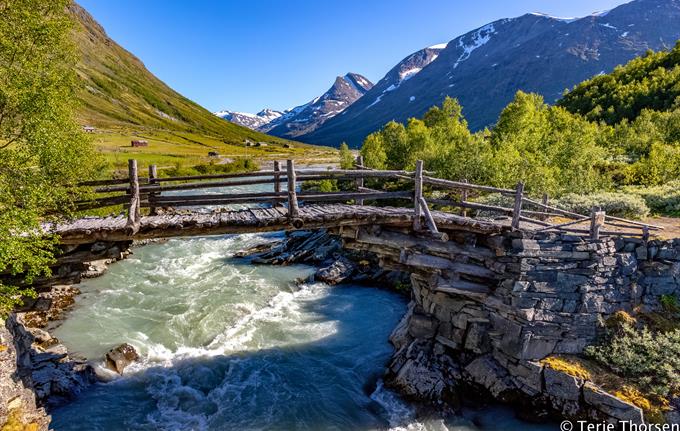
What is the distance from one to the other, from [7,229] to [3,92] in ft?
21.6

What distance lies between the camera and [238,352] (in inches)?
658

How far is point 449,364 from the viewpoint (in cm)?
1353

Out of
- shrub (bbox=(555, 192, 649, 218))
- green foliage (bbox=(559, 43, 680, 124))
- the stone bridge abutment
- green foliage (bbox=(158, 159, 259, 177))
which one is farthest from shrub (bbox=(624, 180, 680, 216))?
green foliage (bbox=(158, 159, 259, 177))

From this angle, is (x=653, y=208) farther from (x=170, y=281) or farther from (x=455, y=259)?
(x=170, y=281)

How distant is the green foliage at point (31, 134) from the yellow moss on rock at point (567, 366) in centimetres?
1411

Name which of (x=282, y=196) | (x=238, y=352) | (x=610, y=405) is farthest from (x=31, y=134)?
(x=610, y=405)

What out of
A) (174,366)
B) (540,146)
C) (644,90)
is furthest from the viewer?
(644,90)

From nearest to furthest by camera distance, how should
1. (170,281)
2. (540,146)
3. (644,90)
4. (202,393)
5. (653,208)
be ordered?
(202,393) → (653,208) → (170,281) → (540,146) → (644,90)

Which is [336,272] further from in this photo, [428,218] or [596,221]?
[596,221]

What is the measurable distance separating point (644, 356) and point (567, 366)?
223cm

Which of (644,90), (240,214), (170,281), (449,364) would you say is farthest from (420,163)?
(644,90)

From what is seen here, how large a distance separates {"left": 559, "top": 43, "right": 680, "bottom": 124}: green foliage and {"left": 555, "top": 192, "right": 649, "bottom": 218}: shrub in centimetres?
4767

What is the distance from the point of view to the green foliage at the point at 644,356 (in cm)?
1088

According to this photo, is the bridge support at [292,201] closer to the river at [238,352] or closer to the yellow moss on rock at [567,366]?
the river at [238,352]
